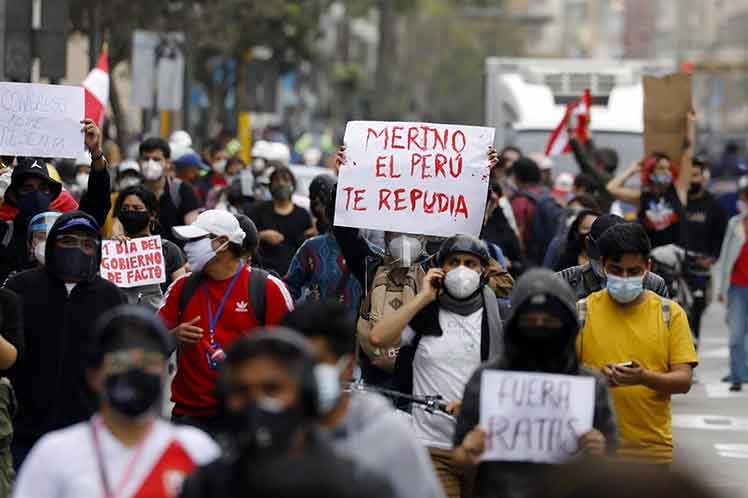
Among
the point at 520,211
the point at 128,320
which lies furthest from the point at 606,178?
the point at 128,320

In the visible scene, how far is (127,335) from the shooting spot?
5355 millimetres

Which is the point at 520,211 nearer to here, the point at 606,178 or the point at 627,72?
the point at 606,178

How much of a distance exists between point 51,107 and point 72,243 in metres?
3.21

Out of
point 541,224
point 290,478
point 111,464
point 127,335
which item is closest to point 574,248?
point 541,224

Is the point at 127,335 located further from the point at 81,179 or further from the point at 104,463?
the point at 81,179

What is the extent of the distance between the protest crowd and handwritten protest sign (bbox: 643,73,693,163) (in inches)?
119

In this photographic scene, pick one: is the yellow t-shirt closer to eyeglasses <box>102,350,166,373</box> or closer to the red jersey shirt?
the red jersey shirt

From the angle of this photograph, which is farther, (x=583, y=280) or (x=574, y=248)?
(x=574, y=248)

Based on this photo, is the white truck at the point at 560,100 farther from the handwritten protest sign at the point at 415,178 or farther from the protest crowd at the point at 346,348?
the handwritten protest sign at the point at 415,178

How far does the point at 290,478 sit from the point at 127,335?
1.17 meters

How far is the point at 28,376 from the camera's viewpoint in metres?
7.86

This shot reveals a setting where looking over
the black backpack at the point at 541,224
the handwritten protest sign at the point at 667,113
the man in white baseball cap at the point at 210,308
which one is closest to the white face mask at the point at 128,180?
the black backpack at the point at 541,224

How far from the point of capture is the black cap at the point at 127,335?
5.33 metres

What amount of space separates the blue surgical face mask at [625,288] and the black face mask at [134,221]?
12.7 ft
